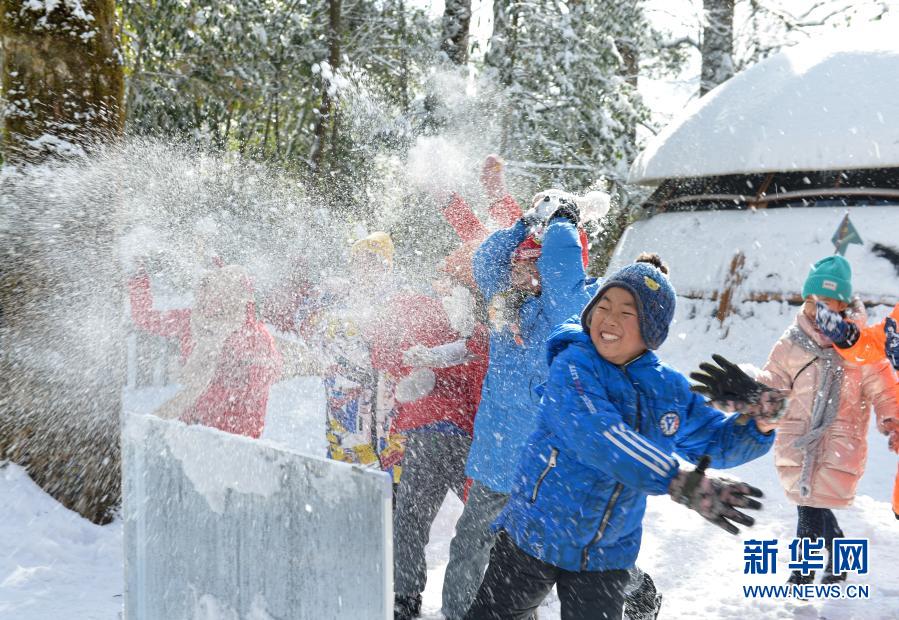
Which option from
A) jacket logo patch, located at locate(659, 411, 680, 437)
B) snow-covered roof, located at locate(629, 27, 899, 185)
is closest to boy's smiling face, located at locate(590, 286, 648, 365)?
jacket logo patch, located at locate(659, 411, 680, 437)

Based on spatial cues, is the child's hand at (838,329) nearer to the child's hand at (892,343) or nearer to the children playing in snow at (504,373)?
the child's hand at (892,343)

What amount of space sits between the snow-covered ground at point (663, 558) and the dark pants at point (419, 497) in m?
0.28

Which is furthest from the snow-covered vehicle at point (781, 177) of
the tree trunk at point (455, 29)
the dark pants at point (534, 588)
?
the dark pants at point (534, 588)

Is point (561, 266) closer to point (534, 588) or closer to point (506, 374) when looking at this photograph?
point (506, 374)

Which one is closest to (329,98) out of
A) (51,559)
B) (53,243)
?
(53,243)

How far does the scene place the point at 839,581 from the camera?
4.11 m

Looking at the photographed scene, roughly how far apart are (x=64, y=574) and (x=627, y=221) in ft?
40.7

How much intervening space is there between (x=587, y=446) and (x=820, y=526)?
2506 mm

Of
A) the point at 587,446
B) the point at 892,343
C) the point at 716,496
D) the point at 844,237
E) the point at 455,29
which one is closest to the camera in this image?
the point at 716,496

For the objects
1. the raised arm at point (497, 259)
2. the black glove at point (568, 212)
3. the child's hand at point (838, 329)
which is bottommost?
the child's hand at point (838, 329)

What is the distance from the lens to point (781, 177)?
10727 mm

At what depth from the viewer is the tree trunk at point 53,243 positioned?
15.8 feet

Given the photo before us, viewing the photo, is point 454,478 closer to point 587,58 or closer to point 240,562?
point 240,562

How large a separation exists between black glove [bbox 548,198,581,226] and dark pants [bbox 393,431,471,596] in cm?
108
